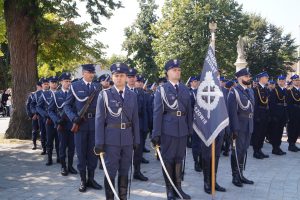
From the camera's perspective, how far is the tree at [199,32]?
36344 millimetres

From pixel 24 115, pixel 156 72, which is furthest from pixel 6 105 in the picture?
pixel 156 72

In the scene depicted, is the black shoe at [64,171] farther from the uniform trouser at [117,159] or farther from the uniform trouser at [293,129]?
the uniform trouser at [293,129]

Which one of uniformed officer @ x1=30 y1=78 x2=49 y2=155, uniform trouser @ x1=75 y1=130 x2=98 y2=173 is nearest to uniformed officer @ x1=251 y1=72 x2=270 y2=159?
uniform trouser @ x1=75 y1=130 x2=98 y2=173

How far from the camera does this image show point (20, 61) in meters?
14.3

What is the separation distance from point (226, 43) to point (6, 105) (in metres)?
19.8

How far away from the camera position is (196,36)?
36.3m

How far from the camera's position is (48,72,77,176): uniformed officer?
845 cm

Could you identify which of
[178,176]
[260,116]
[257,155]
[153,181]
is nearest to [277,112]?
[260,116]

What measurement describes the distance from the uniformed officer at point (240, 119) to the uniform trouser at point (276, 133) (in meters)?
4.15

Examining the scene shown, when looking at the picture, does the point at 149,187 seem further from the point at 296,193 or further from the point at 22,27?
the point at 22,27

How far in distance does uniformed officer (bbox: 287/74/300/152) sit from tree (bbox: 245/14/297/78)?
2769cm

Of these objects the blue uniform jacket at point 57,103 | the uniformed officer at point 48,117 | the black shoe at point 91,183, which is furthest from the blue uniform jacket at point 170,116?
the uniformed officer at point 48,117

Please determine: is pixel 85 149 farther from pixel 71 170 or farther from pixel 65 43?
pixel 65 43

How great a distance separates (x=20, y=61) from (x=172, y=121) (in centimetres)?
953
